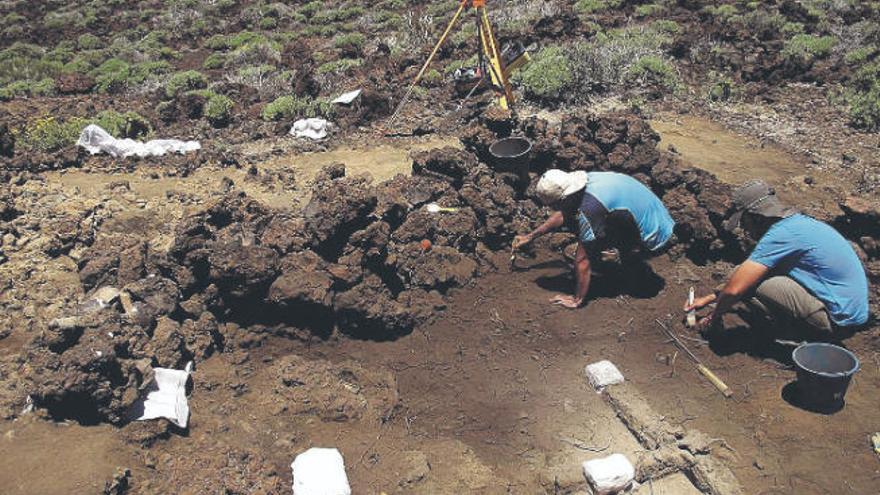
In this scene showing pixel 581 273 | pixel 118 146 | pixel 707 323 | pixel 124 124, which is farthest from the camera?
pixel 124 124

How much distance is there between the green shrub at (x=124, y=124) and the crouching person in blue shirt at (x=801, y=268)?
995 cm

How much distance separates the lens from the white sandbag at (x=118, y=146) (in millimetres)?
10055

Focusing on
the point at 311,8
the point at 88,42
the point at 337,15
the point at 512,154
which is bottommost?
the point at 88,42

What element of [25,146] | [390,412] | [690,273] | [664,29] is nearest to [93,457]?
[390,412]

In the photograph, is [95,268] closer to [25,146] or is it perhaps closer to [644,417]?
[644,417]

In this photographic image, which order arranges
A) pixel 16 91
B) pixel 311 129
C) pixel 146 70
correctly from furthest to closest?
pixel 146 70 → pixel 16 91 → pixel 311 129

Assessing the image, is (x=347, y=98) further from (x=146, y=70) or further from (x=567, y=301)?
(x=146, y=70)

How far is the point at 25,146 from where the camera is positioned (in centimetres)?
1045

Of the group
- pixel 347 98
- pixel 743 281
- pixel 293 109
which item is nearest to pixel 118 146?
pixel 293 109

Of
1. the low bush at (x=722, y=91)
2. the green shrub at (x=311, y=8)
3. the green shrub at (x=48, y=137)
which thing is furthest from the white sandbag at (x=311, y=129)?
the green shrub at (x=311, y=8)

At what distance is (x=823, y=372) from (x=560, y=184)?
7.93ft

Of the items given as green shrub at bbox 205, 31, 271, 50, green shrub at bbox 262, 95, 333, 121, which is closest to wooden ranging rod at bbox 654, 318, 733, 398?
green shrub at bbox 262, 95, 333, 121

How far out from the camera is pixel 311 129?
1072 cm

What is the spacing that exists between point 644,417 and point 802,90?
27.4 feet
